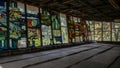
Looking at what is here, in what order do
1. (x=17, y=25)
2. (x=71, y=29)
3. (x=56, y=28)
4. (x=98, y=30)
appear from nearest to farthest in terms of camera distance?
(x=17, y=25) < (x=56, y=28) < (x=71, y=29) < (x=98, y=30)

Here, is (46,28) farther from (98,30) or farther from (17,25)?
(98,30)

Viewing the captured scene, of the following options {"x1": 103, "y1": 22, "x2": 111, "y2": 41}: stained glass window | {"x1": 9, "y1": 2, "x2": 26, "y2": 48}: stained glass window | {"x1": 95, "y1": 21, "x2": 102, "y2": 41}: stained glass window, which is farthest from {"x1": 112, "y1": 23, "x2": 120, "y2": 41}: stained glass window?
{"x1": 9, "y1": 2, "x2": 26, "y2": 48}: stained glass window

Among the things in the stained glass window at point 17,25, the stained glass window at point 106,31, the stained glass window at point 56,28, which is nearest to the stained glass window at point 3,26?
the stained glass window at point 17,25

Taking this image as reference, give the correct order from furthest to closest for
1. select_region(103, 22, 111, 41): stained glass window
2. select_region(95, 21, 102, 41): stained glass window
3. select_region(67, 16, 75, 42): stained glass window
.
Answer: select_region(95, 21, 102, 41): stained glass window → select_region(103, 22, 111, 41): stained glass window → select_region(67, 16, 75, 42): stained glass window

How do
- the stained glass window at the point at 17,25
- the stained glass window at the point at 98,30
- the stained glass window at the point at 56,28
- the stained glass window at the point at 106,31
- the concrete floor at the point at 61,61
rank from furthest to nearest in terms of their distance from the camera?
the stained glass window at the point at 98,30, the stained glass window at the point at 106,31, the stained glass window at the point at 56,28, the stained glass window at the point at 17,25, the concrete floor at the point at 61,61

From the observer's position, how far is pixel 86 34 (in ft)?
48.6

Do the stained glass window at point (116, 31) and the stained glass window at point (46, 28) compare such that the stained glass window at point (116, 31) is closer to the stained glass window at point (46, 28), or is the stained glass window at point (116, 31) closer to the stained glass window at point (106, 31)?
the stained glass window at point (106, 31)

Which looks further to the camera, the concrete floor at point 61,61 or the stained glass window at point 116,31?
the stained glass window at point 116,31

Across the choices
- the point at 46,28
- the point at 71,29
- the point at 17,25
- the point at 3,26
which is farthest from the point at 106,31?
the point at 3,26

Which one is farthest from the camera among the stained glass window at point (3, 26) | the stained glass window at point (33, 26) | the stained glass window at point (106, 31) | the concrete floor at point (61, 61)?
the stained glass window at point (106, 31)

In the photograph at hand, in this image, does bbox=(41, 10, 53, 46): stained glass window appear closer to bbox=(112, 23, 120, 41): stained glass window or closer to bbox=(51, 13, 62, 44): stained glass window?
bbox=(51, 13, 62, 44): stained glass window

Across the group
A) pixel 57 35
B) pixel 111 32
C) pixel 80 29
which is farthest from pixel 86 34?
pixel 57 35

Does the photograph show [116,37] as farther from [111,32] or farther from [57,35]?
[57,35]

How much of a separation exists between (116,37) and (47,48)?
26.9 ft
